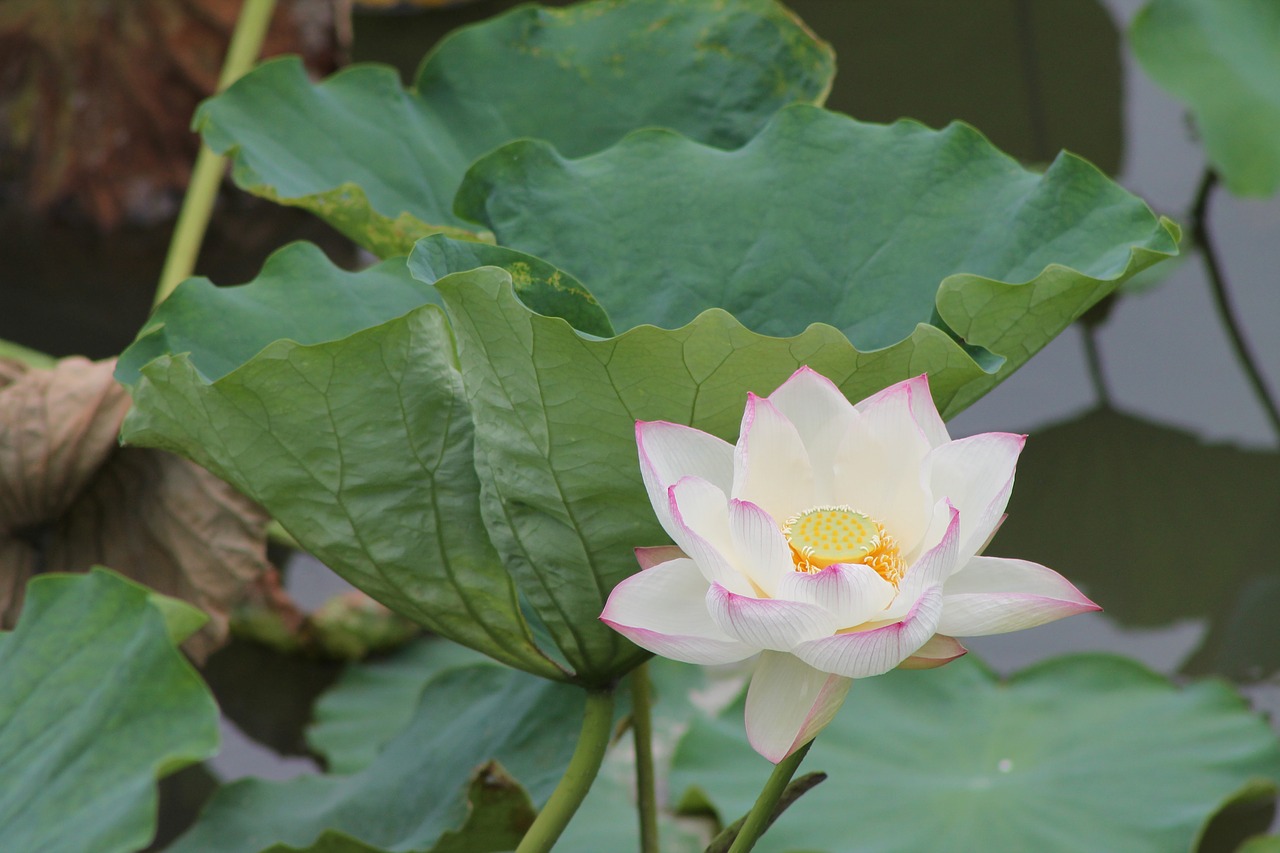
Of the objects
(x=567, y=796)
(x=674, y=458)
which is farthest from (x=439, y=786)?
(x=674, y=458)

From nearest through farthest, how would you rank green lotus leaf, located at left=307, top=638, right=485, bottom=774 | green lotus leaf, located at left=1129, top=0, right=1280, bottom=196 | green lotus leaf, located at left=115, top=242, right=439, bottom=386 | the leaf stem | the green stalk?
green lotus leaf, located at left=115, top=242, right=439, bottom=386 < green lotus leaf, located at left=307, top=638, right=485, bottom=774 < the green stalk < green lotus leaf, located at left=1129, top=0, right=1280, bottom=196 < the leaf stem

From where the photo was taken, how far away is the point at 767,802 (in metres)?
0.58

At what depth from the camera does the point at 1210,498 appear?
169 cm

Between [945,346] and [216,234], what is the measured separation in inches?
71.6

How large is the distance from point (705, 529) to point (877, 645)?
97mm

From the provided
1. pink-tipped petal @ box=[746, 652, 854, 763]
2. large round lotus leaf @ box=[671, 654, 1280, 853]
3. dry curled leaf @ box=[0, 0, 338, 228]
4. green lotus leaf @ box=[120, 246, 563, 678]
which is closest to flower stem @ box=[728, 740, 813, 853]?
pink-tipped petal @ box=[746, 652, 854, 763]

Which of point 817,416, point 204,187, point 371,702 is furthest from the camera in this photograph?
point 204,187

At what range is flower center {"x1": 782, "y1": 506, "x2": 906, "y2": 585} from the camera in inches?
22.1

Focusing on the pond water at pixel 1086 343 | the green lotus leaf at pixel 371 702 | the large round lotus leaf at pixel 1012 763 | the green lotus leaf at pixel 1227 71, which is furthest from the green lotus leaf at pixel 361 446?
the green lotus leaf at pixel 1227 71

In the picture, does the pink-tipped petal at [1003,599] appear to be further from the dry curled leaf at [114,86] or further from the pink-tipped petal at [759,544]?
the dry curled leaf at [114,86]

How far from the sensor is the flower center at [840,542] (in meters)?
0.56

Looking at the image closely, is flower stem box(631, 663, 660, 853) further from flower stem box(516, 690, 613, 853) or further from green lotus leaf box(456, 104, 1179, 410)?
green lotus leaf box(456, 104, 1179, 410)

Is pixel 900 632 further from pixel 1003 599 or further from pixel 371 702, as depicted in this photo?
pixel 371 702

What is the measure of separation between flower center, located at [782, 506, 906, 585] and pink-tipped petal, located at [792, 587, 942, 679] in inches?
1.9
